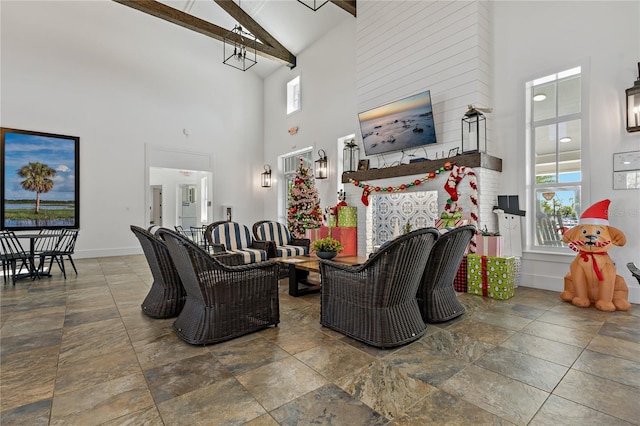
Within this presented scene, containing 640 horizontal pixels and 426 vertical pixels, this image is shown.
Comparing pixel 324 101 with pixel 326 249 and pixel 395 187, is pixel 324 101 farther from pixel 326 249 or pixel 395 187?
Result: pixel 326 249

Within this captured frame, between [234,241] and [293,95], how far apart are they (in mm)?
5781

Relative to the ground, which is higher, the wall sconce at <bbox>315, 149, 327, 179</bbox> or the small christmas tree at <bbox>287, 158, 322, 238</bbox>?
the wall sconce at <bbox>315, 149, 327, 179</bbox>

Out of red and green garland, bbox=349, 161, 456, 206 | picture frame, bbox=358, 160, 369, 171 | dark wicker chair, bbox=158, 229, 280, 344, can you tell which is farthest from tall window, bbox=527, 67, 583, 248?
dark wicker chair, bbox=158, 229, 280, 344

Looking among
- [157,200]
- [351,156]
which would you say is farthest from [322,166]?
[157,200]

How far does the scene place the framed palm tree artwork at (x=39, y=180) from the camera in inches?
269

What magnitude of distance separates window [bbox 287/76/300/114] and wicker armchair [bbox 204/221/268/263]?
16.5 ft

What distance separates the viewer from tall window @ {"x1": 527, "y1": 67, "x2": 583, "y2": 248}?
14.0ft

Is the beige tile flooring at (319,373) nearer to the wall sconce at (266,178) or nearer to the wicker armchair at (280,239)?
the wicker armchair at (280,239)

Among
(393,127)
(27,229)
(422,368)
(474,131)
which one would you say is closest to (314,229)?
(393,127)

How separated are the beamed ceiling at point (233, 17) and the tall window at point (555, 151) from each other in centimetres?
402

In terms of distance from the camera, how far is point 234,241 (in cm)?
531

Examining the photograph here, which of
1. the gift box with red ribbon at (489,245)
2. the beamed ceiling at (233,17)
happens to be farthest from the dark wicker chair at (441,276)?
the beamed ceiling at (233,17)

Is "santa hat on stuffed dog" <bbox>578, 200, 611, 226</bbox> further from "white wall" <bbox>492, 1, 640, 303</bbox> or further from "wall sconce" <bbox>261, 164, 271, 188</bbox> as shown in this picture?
"wall sconce" <bbox>261, 164, 271, 188</bbox>

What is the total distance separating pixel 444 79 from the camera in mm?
5125
